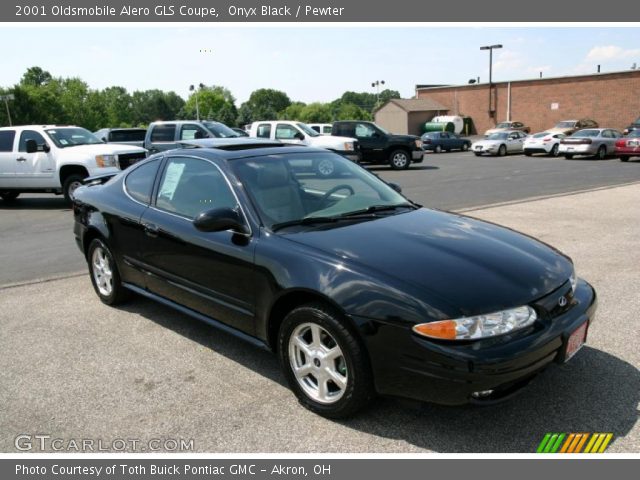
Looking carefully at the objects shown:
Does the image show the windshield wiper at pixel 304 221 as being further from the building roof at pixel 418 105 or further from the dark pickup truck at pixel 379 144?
the building roof at pixel 418 105

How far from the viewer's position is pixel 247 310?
143 inches

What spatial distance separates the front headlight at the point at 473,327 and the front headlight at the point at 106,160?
35.0ft

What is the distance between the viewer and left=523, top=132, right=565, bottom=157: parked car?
28.1 metres

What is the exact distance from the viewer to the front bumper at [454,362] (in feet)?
8.84

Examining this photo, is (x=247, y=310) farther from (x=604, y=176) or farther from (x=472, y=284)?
(x=604, y=176)

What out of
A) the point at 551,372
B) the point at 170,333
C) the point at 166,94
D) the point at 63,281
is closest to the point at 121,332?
the point at 170,333

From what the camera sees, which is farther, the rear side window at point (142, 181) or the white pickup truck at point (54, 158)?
the white pickup truck at point (54, 158)

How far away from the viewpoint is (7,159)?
1289cm

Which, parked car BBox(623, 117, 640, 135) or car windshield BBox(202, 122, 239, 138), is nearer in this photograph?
car windshield BBox(202, 122, 239, 138)

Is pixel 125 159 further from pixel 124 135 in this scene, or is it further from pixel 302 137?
pixel 124 135

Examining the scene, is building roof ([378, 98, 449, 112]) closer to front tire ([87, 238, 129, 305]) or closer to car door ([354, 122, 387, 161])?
car door ([354, 122, 387, 161])

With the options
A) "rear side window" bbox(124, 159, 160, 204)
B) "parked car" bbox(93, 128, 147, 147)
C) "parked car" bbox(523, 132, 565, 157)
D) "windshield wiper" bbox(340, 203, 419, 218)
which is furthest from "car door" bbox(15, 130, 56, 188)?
"parked car" bbox(523, 132, 565, 157)

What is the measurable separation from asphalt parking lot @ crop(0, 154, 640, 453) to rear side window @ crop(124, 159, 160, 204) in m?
1.10

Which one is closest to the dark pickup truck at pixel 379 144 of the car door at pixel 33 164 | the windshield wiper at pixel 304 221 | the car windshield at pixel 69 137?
the car windshield at pixel 69 137
